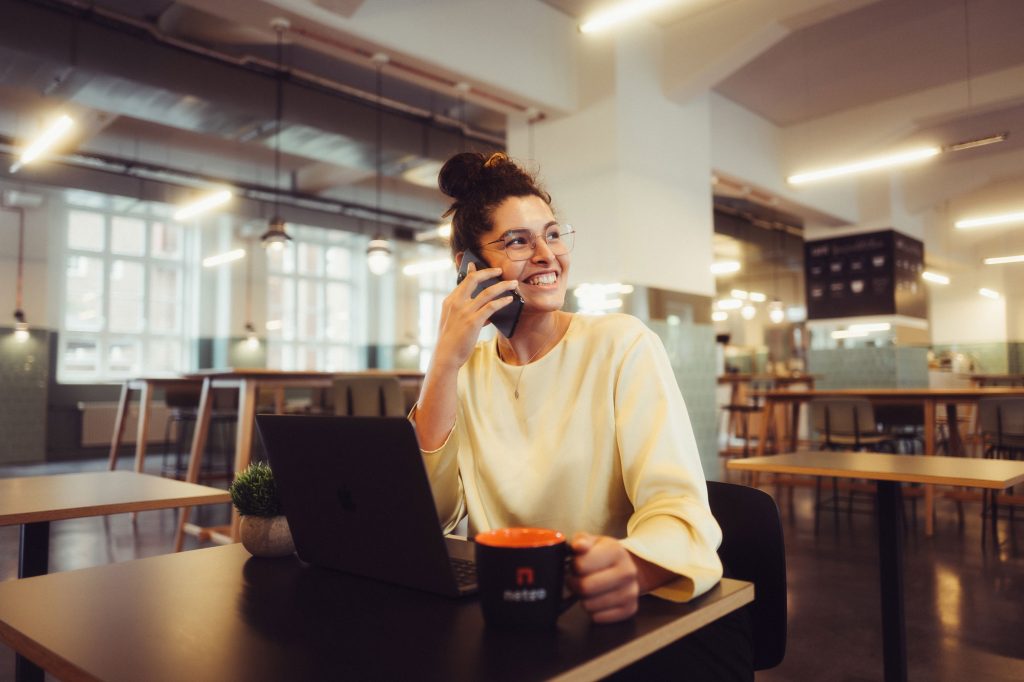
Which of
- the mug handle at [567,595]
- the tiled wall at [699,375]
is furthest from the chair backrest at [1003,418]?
the mug handle at [567,595]

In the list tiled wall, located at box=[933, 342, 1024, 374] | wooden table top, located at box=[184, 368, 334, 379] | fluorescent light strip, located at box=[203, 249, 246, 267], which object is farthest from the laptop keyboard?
tiled wall, located at box=[933, 342, 1024, 374]

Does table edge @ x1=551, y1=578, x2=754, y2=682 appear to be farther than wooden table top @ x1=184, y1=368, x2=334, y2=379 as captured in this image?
No

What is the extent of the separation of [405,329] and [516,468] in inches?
551

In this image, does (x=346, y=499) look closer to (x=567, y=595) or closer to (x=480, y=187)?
(x=567, y=595)

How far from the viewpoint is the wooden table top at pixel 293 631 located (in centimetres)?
59

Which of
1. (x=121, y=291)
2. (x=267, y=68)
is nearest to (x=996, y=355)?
(x=267, y=68)

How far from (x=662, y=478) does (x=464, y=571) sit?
0.28m

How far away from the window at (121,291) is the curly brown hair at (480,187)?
10970 mm

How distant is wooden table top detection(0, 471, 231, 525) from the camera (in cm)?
136

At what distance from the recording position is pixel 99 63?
18.2 ft

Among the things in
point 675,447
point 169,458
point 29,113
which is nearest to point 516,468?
point 675,447

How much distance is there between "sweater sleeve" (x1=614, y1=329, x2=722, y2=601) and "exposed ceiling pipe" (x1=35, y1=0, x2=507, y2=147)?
4836mm

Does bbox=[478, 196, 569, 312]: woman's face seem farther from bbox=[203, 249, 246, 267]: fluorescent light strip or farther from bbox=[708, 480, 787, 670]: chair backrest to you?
bbox=[203, 249, 246, 267]: fluorescent light strip

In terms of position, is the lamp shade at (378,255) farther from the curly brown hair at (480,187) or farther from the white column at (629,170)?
the curly brown hair at (480,187)
